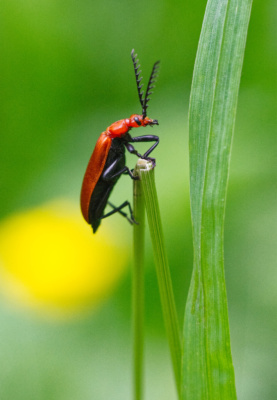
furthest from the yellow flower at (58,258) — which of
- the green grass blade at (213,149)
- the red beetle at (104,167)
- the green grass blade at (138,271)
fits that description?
the green grass blade at (213,149)

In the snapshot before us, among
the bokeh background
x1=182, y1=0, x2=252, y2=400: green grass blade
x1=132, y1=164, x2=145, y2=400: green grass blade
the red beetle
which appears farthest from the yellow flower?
x1=182, y1=0, x2=252, y2=400: green grass blade

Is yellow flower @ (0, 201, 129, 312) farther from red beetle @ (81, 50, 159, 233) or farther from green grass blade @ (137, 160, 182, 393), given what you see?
green grass blade @ (137, 160, 182, 393)

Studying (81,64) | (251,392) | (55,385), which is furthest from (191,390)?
(81,64)

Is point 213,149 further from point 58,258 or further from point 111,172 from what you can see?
point 58,258

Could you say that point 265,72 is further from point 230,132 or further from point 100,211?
point 230,132

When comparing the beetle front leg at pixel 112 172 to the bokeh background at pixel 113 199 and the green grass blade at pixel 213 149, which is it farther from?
the green grass blade at pixel 213 149

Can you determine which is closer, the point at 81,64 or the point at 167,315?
the point at 167,315
